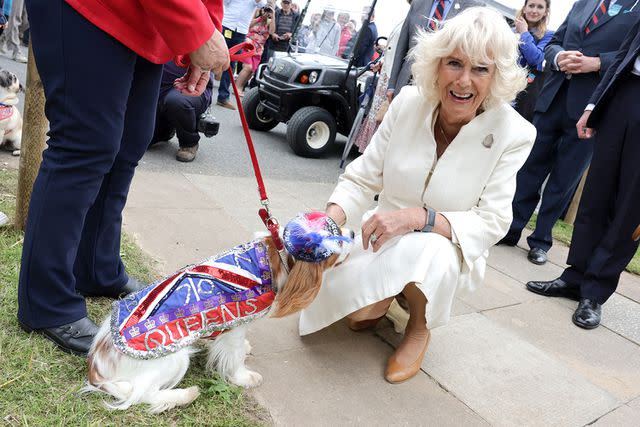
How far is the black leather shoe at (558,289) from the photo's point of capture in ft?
11.2

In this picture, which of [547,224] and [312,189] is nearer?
[547,224]

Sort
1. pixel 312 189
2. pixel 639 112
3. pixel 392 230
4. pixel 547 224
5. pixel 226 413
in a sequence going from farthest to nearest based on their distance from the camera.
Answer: pixel 312 189
pixel 547 224
pixel 639 112
pixel 392 230
pixel 226 413

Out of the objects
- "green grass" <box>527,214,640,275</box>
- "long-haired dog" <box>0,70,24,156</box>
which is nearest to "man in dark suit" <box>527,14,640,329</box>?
"green grass" <box>527,214,640,275</box>

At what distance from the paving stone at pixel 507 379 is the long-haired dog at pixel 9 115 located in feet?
10.9

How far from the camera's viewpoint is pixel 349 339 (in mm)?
2385

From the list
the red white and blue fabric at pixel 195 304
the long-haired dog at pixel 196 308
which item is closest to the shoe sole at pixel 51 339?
the long-haired dog at pixel 196 308

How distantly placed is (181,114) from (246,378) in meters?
3.35

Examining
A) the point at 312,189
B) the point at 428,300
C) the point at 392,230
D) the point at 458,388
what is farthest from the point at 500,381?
the point at 312,189

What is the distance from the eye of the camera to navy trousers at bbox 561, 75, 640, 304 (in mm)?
2861

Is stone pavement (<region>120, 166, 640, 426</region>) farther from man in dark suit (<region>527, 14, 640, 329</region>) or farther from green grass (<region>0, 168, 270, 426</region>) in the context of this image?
man in dark suit (<region>527, 14, 640, 329</region>)

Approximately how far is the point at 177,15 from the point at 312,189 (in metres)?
3.60

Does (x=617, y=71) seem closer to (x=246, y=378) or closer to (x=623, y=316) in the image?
(x=623, y=316)

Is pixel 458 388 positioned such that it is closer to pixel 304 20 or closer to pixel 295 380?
pixel 295 380

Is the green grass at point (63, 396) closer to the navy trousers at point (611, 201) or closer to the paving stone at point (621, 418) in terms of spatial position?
the paving stone at point (621, 418)
